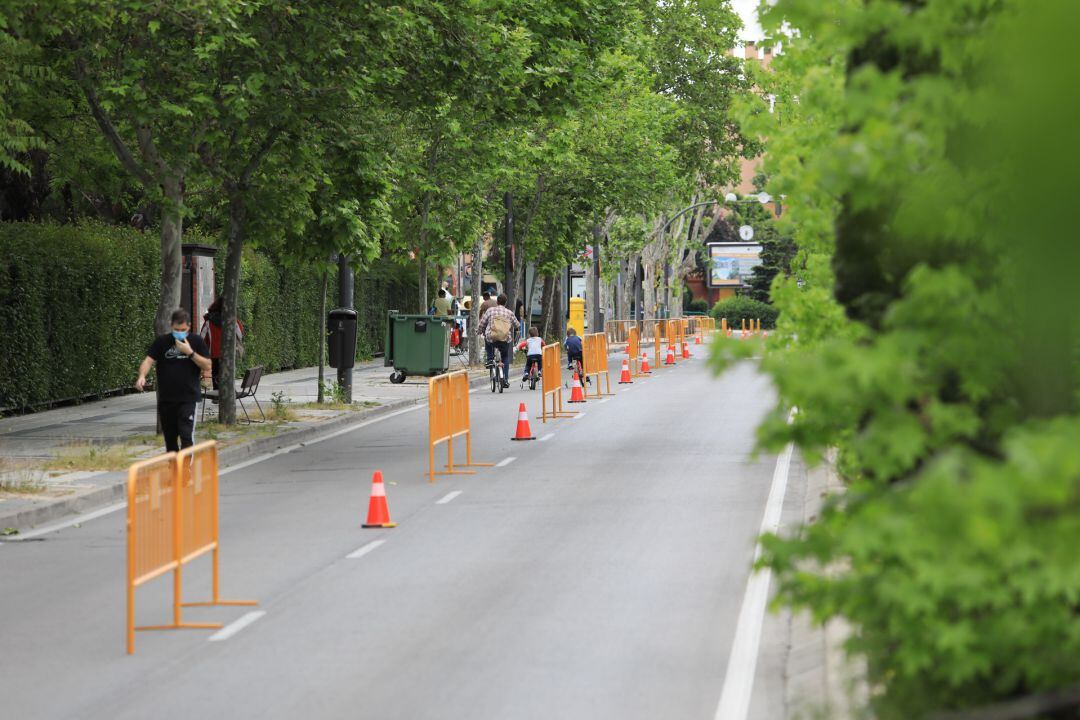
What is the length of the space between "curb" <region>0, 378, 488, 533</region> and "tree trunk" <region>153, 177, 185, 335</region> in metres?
1.95

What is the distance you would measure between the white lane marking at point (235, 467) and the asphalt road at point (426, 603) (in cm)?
22

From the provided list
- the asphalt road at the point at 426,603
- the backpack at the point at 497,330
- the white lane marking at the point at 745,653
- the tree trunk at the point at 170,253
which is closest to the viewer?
the white lane marking at the point at 745,653

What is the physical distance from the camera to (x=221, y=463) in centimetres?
2086

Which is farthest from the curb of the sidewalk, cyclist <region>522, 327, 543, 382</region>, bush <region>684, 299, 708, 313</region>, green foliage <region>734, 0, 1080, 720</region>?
bush <region>684, 299, 708, 313</region>

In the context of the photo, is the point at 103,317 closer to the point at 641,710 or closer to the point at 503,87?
the point at 503,87

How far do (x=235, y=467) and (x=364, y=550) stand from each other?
7.11 metres

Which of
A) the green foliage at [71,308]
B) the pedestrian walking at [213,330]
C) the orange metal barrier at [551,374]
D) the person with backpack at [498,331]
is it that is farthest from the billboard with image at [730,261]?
the pedestrian walking at [213,330]

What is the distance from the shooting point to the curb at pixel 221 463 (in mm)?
15527

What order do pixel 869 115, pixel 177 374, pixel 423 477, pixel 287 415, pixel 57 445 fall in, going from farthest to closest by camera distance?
1. pixel 287 415
2. pixel 57 445
3. pixel 423 477
4. pixel 177 374
5. pixel 869 115

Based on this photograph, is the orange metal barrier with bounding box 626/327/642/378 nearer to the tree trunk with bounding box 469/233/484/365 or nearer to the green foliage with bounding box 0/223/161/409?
the tree trunk with bounding box 469/233/484/365

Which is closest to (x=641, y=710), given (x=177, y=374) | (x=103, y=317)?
(x=177, y=374)

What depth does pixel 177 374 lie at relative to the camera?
17.1 metres

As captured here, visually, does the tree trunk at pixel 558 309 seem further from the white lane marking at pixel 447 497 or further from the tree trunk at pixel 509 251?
the white lane marking at pixel 447 497

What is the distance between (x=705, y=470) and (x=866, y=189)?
577 inches
